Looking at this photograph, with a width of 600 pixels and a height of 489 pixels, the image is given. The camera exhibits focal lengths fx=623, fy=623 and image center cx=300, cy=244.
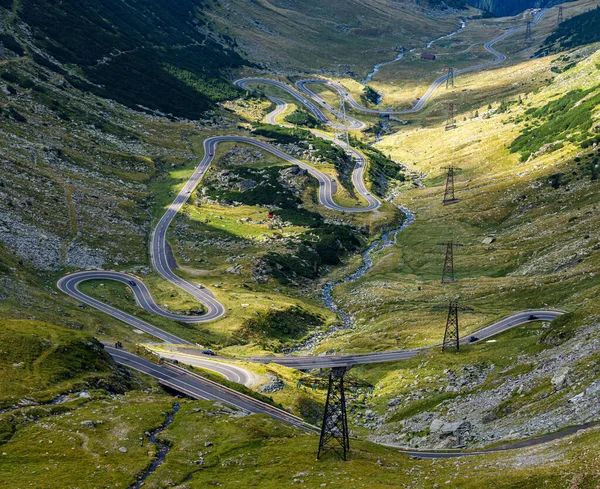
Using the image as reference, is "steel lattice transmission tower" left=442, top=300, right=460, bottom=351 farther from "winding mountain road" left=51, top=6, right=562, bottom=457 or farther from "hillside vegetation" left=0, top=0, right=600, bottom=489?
"hillside vegetation" left=0, top=0, right=600, bottom=489

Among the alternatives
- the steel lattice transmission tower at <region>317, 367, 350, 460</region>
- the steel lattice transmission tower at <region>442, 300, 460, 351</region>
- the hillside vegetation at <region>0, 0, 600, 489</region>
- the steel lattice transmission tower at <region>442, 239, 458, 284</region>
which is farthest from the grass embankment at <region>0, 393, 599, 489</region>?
the steel lattice transmission tower at <region>442, 239, 458, 284</region>

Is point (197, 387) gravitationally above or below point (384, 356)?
below

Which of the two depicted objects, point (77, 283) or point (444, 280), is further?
point (444, 280)

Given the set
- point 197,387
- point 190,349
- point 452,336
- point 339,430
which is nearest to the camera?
point 339,430

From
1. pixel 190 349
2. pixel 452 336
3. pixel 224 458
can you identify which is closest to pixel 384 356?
pixel 452 336

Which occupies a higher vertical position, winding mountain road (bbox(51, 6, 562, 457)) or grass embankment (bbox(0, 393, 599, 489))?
winding mountain road (bbox(51, 6, 562, 457))

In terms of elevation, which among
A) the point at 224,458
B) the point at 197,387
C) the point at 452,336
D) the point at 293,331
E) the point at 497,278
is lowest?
the point at 224,458

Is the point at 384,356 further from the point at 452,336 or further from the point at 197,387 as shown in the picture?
the point at 197,387

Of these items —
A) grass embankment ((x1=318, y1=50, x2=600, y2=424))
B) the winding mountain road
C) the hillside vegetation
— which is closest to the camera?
the hillside vegetation

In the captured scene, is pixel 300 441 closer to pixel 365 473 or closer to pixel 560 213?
pixel 365 473

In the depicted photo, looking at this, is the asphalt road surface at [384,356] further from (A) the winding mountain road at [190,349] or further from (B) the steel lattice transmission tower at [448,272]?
(B) the steel lattice transmission tower at [448,272]

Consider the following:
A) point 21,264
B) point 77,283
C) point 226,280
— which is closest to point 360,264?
point 226,280
